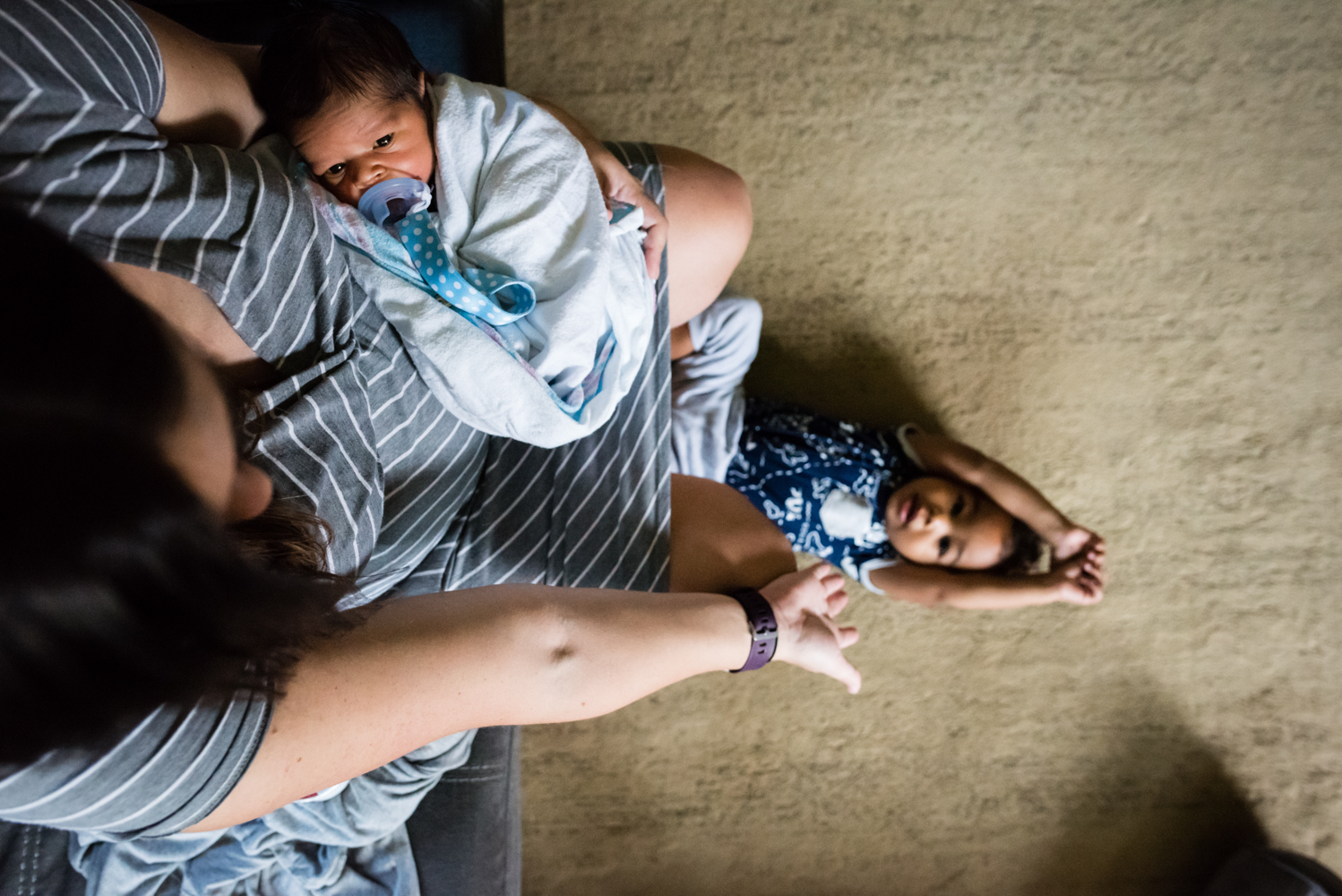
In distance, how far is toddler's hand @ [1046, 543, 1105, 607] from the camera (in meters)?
1.29

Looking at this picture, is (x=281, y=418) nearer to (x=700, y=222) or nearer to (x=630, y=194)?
(x=630, y=194)

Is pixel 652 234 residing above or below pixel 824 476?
above

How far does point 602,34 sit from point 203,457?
1.19 metres

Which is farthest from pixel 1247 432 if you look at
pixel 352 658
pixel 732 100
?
pixel 352 658

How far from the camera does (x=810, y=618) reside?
3.18 ft

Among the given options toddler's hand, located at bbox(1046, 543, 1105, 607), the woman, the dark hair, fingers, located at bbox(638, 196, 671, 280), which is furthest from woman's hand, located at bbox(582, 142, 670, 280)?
toddler's hand, located at bbox(1046, 543, 1105, 607)

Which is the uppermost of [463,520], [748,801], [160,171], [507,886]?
[160,171]

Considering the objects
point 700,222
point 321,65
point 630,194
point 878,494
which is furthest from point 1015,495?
point 321,65

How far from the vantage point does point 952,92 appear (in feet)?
4.46

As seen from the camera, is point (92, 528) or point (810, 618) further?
point (810, 618)

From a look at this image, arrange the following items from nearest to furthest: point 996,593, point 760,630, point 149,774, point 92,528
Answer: point 92,528 → point 149,774 → point 760,630 → point 996,593

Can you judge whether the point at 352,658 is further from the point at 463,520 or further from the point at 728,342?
the point at 728,342

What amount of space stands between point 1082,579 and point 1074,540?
68 millimetres

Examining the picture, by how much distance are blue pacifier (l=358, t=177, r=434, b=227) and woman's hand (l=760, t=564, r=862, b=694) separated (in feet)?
2.02
